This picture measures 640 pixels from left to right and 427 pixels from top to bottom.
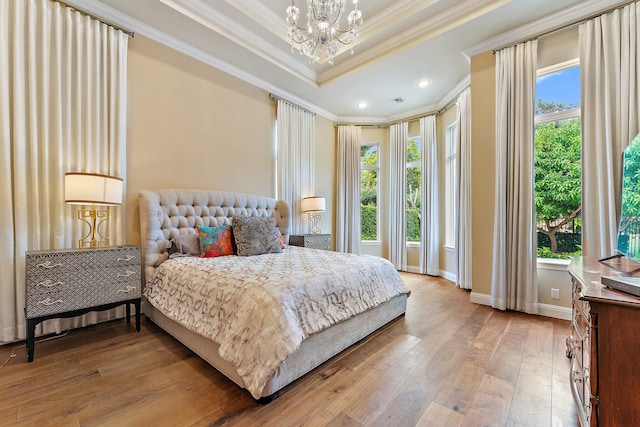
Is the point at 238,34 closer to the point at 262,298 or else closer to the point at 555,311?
the point at 262,298

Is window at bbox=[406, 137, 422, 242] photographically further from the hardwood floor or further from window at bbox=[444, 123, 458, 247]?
the hardwood floor

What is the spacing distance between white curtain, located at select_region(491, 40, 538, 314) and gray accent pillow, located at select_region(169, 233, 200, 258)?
3338mm

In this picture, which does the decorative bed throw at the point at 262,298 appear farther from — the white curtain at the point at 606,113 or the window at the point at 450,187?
the window at the point at 450,187

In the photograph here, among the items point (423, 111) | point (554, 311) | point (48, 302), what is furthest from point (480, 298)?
point (48, 302)

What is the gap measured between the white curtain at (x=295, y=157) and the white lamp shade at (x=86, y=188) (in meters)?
2.43

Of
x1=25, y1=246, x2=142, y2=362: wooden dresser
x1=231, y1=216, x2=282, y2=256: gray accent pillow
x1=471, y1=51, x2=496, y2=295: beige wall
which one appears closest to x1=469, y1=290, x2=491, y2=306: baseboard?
x1=471, y1=51, x2=496, y2=295: beige wall

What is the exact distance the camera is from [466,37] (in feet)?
10.4

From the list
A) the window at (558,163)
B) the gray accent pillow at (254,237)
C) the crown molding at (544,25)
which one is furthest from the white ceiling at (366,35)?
the gray accent pillow at (254,237)

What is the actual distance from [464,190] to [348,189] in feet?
7.20

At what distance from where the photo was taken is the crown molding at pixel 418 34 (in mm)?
2844

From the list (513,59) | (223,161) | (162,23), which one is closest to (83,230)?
(223,161)

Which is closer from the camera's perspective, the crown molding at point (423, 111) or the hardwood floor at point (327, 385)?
the hardwood floor at point (327, 385)

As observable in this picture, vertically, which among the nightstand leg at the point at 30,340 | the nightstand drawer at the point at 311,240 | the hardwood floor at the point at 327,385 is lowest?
the hardwood floor at the point at 327,385

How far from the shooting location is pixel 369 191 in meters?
5.94
